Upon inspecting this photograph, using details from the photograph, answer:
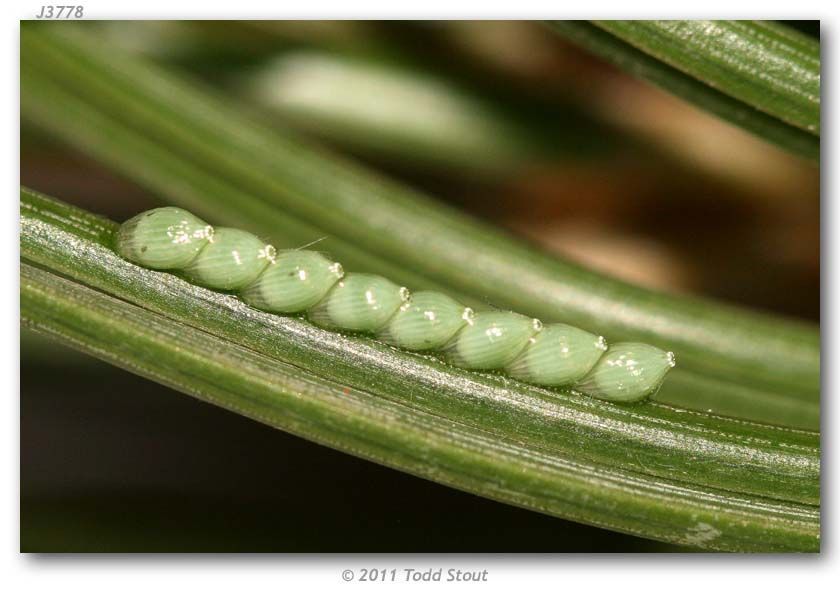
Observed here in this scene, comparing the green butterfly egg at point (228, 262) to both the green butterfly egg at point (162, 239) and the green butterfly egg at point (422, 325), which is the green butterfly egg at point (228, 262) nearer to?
the green butterfly egg at point (162, 239)

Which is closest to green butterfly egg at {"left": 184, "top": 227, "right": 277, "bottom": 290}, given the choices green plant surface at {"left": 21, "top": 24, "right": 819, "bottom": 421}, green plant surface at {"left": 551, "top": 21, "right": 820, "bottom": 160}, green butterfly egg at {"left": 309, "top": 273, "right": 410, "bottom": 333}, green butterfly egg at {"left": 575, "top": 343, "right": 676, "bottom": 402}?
green butterfly egg at {"left": 309, "top": 273, "right": 410, "bottom": 333}

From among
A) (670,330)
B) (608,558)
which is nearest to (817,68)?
(670,330)

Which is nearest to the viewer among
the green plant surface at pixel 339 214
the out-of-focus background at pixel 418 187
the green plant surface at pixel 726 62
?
the green plant surface at pixel 726 62

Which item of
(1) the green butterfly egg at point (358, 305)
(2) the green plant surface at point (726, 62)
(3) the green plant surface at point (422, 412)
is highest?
(2) the green plant surface at point (726, 62)

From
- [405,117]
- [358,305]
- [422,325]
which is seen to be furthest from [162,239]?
[405,117]

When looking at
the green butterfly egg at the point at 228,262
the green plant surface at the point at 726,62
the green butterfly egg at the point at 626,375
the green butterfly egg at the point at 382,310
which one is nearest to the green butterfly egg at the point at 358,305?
the green butterfly egg at the point at 382,310

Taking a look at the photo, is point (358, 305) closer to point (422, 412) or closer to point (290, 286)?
point (290, 286)
